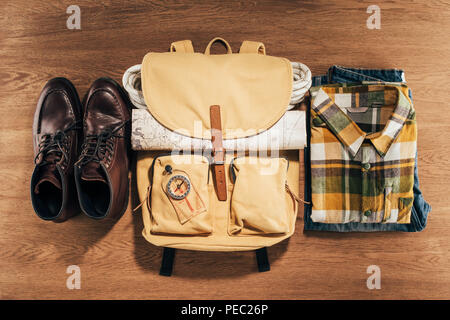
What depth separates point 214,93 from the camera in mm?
724

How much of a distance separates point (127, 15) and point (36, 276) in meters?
0.89

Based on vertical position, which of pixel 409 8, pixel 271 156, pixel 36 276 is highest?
pixel 409 8

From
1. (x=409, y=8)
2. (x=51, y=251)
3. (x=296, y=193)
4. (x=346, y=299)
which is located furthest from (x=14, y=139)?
(x=409, y=8)

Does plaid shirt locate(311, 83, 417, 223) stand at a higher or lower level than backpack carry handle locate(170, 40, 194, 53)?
lower

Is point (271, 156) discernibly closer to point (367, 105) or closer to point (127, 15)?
point (367, 105)

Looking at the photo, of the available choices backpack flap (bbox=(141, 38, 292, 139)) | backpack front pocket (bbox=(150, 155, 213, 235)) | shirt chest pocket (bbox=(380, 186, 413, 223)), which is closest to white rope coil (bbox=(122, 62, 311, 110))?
backpack flap (bbox=(141, 38, 292, 139))

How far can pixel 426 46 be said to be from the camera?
0.87 metres

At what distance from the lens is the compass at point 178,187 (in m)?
0.73

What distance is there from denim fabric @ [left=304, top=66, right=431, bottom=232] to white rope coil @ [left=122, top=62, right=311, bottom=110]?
0.31 ft

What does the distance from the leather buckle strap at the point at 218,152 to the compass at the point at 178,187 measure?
8cm

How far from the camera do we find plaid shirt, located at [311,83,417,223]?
771 mm
